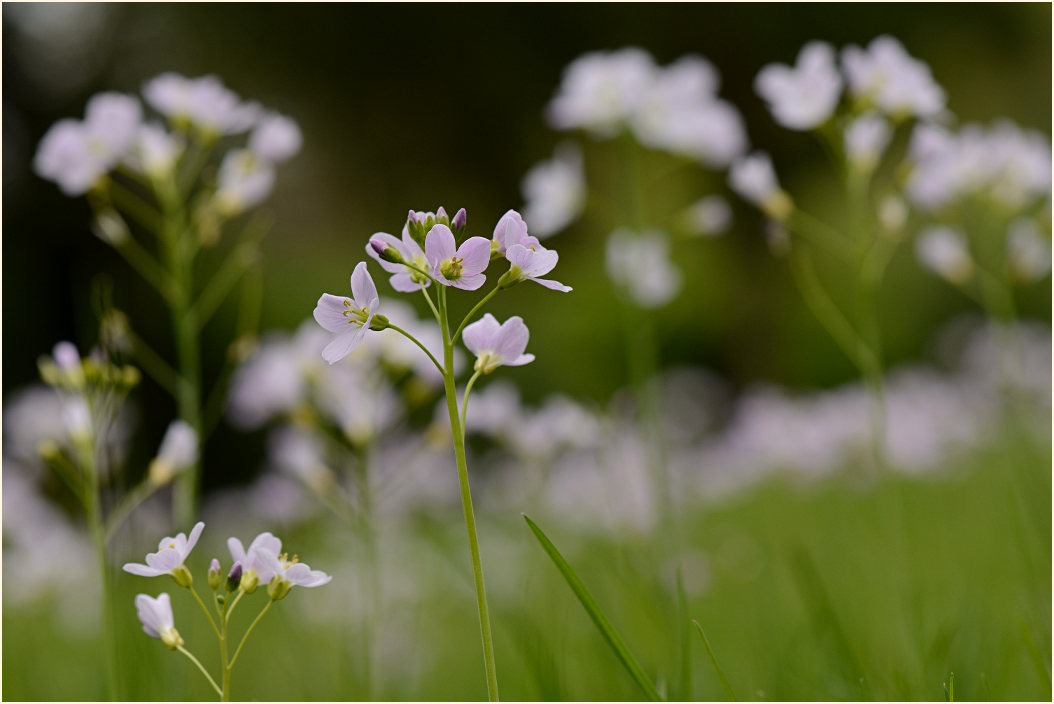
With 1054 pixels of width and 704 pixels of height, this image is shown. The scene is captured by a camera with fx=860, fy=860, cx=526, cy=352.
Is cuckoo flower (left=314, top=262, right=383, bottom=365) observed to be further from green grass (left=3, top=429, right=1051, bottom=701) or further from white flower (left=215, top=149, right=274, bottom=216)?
white flower (left=215, top=149, right=274, bottom=216)

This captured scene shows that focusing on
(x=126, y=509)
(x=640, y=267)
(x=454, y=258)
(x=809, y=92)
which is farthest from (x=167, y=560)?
(x=640, y=267)

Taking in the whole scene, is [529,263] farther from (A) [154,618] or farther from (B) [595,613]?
(A) [154,618]

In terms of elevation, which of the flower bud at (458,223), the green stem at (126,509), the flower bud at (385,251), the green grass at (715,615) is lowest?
the green grass at (715,615)

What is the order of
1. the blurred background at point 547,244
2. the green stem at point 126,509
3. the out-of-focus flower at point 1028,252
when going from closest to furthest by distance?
the green stem at point 126,509
the out-of-focus flower at point 1028,252
the blurred background at point 547,244

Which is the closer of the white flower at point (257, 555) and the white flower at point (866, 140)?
the white flower at point (257, 555)

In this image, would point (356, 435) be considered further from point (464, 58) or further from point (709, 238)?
point (464, 58)

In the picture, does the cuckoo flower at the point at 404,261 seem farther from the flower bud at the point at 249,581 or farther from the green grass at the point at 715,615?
the green grass at the point at 715,615

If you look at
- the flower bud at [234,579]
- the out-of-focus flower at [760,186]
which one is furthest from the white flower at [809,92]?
the flower bud at [234,579]
